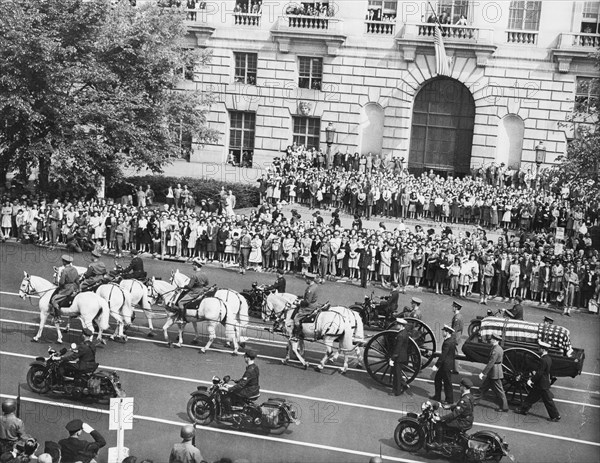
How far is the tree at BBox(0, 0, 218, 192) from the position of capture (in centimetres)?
3400

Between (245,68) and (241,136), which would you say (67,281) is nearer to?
(241,136)

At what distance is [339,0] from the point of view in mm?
45469

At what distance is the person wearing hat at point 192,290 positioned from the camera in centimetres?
2155

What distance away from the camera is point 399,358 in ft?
61.5

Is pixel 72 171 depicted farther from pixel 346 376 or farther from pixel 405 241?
pixel 346 376

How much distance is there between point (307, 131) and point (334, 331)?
1125 inches

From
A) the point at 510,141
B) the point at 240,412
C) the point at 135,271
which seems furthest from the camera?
the point at 510,141

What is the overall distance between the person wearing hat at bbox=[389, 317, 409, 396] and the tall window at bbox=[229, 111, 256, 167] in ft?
99.5

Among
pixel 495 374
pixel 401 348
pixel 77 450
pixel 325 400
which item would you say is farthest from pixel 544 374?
pixel 77 450

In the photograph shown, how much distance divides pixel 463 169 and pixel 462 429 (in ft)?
103

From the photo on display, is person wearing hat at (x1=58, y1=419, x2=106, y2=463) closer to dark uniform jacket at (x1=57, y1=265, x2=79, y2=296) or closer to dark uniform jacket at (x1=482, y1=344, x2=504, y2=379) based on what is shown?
dark uniform jacket at (x1=57, y1=265, x2=79, y2=296)

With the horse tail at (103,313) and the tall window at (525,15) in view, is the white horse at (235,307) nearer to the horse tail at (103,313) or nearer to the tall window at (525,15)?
the horse tail at (103,313)

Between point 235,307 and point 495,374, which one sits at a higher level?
point 235,307

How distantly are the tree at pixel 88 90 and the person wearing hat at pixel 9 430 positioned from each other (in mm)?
21249
